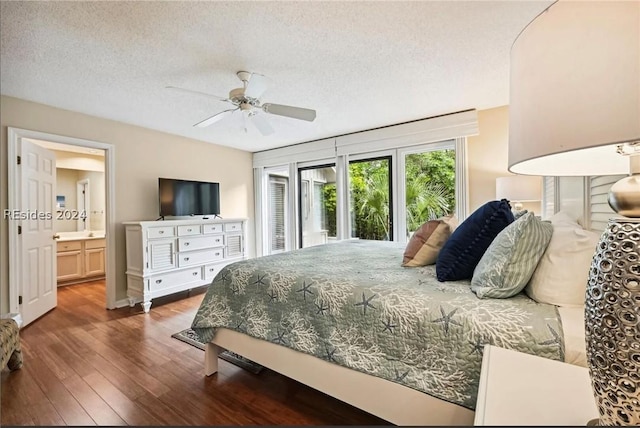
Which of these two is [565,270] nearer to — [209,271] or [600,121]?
[600,121]

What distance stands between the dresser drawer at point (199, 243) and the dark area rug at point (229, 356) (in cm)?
134

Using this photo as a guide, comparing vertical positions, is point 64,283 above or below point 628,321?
below

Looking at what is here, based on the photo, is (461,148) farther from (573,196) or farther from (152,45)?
(152,45)

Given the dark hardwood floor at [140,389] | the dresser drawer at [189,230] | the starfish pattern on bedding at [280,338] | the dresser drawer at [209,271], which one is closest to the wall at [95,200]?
the dresser drawer at [189,230]

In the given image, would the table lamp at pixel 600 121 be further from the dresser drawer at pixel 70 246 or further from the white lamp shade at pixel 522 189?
the dresser drawer at pixel 70 246

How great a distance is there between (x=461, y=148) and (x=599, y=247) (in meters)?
3.25

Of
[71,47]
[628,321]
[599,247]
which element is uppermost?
[71,47]

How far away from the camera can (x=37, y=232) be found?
3107 millimetres

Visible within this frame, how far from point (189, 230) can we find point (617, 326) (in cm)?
404

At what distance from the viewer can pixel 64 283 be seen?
4582 millimetres

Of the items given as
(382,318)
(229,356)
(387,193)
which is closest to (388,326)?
(382,318)

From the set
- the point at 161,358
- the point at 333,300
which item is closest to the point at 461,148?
the point at 333,300

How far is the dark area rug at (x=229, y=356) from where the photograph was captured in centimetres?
206

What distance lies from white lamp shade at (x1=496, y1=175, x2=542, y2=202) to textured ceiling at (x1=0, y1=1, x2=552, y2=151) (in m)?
0.92
